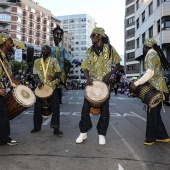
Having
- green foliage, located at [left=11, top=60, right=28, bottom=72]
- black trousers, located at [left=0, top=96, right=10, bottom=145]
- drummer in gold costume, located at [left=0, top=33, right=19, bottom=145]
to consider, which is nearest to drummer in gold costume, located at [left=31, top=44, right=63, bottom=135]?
drummer in gold costume, located at [left=0, top=33, right=19, bottom=145]

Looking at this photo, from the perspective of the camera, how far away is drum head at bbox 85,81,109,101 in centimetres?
482

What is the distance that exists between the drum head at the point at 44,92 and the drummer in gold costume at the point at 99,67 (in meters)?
0.96

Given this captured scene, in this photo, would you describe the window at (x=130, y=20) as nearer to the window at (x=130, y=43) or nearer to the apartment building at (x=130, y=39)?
the apartment building at (x=130, y=39)

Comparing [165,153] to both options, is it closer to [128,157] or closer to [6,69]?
[128,157]

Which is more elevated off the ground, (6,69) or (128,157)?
(6,69)

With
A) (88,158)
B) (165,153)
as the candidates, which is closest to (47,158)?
(88,158)

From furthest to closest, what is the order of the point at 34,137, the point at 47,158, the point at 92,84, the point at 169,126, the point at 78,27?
the point at 78,27, the point at 169,126, the point at 34,137, the point at 92,84, the point at 47,158

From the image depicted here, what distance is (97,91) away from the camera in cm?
487

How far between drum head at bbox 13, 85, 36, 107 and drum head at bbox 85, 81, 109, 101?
1064 mm

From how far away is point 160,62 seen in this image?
5.32m

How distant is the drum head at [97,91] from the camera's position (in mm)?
4820

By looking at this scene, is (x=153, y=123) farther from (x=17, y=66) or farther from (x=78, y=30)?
(x=78, y=30)

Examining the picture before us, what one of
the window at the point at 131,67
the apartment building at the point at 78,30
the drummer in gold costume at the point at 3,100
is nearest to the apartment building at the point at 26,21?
the window at the point at 131,67

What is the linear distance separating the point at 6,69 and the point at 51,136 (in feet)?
5.67
